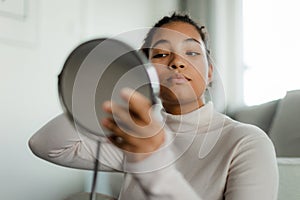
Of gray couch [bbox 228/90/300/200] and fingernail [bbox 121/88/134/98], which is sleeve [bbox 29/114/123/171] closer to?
fingernail [bbox 121/88/134/98]

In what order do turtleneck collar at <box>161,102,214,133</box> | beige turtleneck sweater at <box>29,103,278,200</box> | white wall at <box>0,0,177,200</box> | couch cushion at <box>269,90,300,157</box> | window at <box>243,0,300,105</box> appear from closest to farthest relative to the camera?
beige turtleneck sweater at <box>29,103,278,200</box> < turtleneck collar at <box>161,102,214,133</box> < couch cushion at <box>269,90,300,157</box> < white wall at <box>0,0,177,200</box> < window at <box>243,0,300,105</box>

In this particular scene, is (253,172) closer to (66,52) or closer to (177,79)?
(177,79)

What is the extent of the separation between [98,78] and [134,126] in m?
0.13

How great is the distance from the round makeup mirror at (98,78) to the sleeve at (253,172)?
288 millimetres

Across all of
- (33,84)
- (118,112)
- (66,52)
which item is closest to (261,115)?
(66,52)

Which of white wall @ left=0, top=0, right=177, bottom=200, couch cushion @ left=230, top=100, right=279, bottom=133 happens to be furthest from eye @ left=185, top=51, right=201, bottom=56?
couch cushion @ left=230, top=100, right=279, bottom=133

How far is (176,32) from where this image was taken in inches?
32.7

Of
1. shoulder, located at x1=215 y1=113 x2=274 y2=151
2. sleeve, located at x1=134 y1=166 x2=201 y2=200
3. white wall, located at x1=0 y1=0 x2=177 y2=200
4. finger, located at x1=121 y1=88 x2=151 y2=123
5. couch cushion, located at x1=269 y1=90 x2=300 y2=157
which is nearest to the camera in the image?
finger, located at x1=121 y1=88 x2=151 y2=123

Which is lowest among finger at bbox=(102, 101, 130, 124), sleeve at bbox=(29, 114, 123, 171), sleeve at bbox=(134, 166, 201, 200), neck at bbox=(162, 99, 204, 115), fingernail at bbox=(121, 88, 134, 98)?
sleeve at bbox=(29, 114, 123, 171)

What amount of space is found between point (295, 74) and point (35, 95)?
3.71 ft

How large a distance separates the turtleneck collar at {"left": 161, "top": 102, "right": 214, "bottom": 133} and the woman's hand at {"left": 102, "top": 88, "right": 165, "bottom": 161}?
1.23 ft

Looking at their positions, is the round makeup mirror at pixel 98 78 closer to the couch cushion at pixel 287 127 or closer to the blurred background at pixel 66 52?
the blurred background at pixel 66 52

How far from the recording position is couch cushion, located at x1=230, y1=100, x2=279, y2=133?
182 centimetres

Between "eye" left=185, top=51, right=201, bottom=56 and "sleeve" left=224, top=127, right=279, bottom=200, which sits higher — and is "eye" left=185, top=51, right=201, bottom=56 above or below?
above
